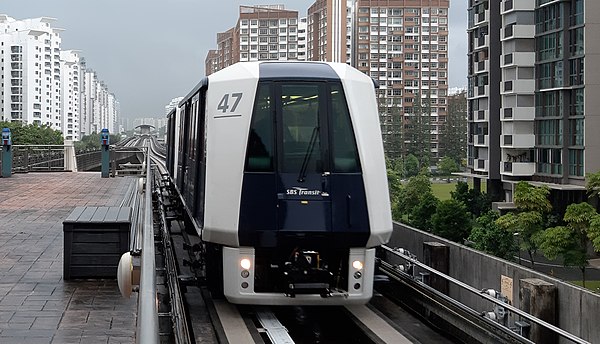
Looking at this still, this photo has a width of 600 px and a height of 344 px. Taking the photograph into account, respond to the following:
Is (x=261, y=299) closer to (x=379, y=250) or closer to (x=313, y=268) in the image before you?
(x=313, y=268)

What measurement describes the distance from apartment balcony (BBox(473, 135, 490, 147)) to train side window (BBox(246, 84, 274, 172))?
53.4m

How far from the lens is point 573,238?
43688mm

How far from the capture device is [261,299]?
8.96m

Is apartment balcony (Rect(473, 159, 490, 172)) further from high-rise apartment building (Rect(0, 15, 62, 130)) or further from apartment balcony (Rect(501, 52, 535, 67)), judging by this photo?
high-rise apartment building (Rect(0, 15, 62, 130))

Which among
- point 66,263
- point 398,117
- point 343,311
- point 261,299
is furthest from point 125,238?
point 398,117

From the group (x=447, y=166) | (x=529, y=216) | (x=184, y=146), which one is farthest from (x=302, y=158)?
(x=447, y=166)

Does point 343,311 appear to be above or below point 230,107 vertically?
below

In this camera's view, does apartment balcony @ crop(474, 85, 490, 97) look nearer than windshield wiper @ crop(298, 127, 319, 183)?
No

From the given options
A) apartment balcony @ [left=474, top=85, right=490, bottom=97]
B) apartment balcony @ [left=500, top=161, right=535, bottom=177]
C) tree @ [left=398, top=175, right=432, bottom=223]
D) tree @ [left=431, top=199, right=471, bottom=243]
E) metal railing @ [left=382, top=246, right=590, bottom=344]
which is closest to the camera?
metal railing @ [left=382, top=246, right=590, bottom=344]

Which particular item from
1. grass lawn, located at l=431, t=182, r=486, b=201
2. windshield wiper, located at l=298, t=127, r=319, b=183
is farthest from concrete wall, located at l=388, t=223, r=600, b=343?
grass lawn, located at l=431, t=182, r=486, b=201

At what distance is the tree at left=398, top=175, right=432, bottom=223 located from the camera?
6631cm

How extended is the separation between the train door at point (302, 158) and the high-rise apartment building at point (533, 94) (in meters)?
41.7

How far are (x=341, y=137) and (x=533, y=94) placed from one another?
48475 mm

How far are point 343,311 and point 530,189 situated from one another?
40.6 m
